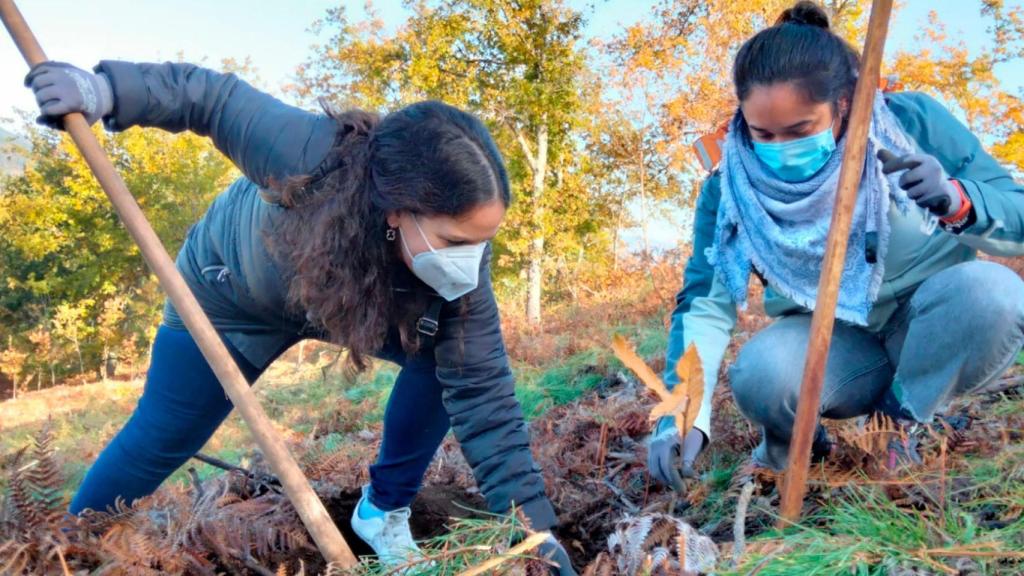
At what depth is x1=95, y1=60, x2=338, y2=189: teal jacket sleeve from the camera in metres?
2.07

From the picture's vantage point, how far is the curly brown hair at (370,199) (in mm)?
1937

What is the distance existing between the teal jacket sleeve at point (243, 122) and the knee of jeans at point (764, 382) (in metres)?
1.38

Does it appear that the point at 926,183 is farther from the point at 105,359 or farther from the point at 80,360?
the point at 80,360

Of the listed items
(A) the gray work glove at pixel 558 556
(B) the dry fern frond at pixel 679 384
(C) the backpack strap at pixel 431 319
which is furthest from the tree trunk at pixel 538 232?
(B) the dry fern frond at pixel 679 384

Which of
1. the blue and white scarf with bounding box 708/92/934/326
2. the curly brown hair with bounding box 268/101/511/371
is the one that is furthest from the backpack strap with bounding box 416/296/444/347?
the blue and white scarf with bounding box 708/92/934/326

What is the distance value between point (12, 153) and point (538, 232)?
1896 centimetres

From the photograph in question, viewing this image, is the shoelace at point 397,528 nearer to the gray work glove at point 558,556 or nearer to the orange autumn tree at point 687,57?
the gray work glove at point 558,556

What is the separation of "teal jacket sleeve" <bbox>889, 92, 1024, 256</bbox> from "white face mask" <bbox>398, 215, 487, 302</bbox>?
49.6 inches

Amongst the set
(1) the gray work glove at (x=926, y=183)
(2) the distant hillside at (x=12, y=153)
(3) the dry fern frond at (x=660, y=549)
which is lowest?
(3) the dry fern frond at (x=660, y=549)

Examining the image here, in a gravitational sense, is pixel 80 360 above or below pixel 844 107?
below

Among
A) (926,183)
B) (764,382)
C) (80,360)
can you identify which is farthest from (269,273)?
(80,360)

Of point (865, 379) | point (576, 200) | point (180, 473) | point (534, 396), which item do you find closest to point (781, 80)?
point (865, 379)

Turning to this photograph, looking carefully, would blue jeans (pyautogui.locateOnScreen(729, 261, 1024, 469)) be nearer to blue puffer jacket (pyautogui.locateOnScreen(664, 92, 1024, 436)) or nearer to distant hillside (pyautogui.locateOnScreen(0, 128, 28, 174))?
blue puffer jacket (pyautogui.locateOnScreen(664, 92, 1024, 436))

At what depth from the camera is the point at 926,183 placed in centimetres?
173
